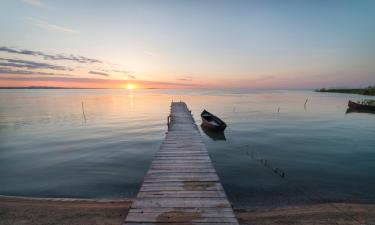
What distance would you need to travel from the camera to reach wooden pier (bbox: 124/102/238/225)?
532 cm

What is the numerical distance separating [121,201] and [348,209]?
8.96 meters

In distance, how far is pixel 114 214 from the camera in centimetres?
799

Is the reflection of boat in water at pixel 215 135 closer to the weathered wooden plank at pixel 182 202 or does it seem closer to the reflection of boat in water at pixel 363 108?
the weathered wooden plank at pixel 182 202

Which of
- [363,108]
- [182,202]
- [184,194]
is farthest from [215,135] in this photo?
[363,108]

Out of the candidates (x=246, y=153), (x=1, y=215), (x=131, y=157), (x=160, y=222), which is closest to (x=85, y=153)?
(x=131, y=157)

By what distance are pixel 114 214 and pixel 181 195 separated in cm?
316

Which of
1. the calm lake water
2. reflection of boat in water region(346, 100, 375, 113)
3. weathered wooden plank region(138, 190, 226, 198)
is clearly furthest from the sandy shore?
reflection of boat in water region(346, 100, 375, 113)

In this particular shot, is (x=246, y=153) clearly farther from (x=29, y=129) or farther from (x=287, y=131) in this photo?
(x=29, y=129)

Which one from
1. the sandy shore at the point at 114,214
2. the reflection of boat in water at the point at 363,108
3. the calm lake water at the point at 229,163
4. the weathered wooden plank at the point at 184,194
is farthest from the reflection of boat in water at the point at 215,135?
the reflection of boat in water at the point at 363,108

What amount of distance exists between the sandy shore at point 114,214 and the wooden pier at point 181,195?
1.87m

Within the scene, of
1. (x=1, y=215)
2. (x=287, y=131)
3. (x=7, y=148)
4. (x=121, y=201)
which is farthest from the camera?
(x=287, y=131)

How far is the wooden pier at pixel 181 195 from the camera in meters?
5.32

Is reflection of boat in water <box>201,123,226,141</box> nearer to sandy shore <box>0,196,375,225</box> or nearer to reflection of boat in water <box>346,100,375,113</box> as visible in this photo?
sandy shore <box>0,196,375,225</box>

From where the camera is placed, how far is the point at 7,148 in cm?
1814
